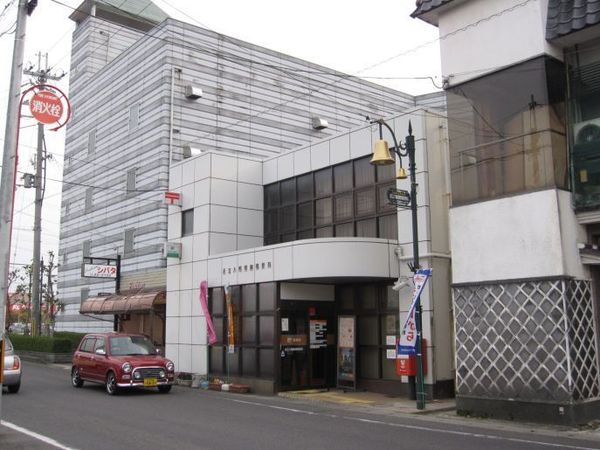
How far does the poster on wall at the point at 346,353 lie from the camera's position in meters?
18.5

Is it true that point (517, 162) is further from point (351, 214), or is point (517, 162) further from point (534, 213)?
point (351, 214)

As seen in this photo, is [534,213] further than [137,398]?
No

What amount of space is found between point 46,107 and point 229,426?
6.71 metres

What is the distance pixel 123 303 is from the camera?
88.4 ft

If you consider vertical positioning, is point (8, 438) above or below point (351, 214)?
below

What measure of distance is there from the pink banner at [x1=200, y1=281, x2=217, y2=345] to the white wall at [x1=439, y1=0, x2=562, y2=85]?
430 inches

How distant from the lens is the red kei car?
17311mm

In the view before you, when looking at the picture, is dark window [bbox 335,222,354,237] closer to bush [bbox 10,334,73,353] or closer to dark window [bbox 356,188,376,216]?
dark window [bbox 356,188,376,216]

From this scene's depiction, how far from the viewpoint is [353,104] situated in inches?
1406

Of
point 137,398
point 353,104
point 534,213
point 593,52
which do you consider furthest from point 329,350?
point 353,104

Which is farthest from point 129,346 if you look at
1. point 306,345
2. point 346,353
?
point 346,353

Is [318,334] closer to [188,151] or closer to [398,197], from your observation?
[398,197]

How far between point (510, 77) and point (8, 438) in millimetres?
12071

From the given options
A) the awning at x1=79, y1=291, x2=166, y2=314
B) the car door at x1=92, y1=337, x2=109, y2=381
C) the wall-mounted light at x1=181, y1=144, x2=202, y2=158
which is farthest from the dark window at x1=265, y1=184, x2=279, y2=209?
the car door at x1=92, y1=337, x2=109, y2=381
